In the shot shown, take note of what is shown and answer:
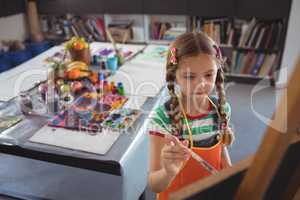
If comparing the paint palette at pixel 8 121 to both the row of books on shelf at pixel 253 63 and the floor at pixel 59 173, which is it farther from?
the row of books on shelf at pixel 253 63

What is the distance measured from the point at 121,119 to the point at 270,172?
133 cm

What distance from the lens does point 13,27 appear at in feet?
14.2

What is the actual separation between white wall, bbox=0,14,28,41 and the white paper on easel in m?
3.08

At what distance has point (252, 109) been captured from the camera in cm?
328

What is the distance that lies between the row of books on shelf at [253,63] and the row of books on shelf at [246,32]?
0.31ft

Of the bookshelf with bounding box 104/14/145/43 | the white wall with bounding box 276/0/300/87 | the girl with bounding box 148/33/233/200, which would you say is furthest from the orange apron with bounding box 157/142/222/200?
the bookshelf with bounding box 104/14/145/43

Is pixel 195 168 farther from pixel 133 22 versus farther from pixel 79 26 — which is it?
pixel 79 26

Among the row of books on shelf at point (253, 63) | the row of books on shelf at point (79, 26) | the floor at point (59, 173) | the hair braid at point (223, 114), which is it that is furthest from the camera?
the row of books on shelf at point (79, 26)

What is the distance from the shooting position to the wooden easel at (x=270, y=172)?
333 millimetres

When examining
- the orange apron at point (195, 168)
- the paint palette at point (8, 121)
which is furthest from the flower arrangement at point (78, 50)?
the orange apron at point (195, 168)

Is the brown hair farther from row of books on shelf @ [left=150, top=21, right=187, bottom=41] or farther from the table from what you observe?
row of books on shelf @ [left=150, top=21, right=187, bottom=41]

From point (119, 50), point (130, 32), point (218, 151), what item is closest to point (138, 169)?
point (218, 151)

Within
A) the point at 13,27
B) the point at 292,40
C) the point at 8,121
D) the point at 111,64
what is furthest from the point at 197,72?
the point at 13,27

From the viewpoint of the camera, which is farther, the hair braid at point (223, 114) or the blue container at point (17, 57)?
the blue container at point (17, 57)
